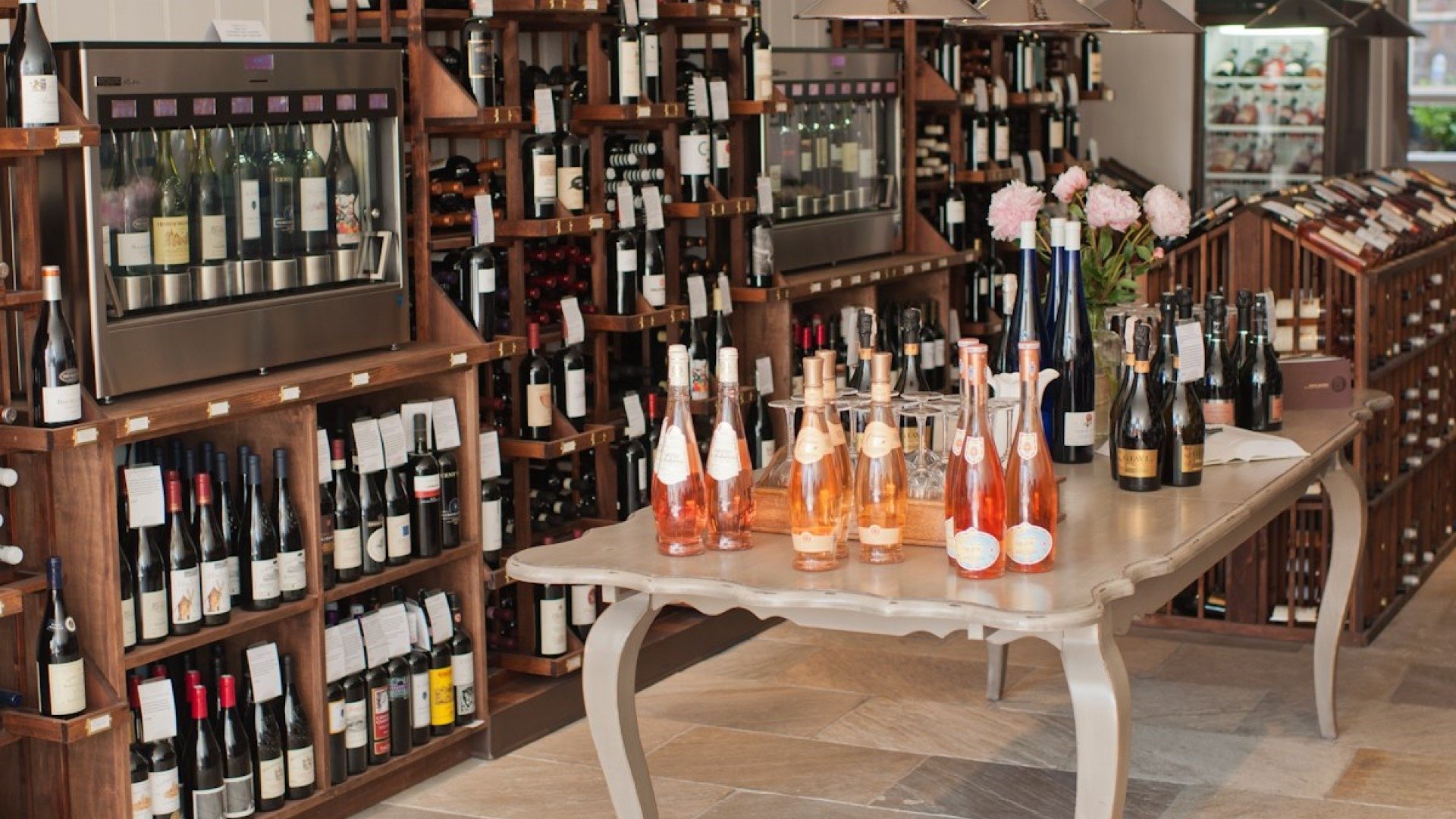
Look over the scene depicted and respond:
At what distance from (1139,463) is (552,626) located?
1.86m

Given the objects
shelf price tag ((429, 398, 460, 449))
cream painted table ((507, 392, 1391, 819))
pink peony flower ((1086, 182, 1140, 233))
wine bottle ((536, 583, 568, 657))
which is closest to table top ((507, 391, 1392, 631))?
cream painted table ((507, 392, 1391, 819))

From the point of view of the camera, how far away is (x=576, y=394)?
16.4 feet

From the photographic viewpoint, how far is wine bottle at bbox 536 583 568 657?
4.94m

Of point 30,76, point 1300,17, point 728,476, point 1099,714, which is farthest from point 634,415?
point 1300,17

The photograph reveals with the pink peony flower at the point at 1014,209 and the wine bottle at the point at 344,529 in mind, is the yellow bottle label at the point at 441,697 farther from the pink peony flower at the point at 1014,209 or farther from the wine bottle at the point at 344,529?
the pink peony flower at the point at 1014,209

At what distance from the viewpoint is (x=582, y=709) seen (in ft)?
16.6

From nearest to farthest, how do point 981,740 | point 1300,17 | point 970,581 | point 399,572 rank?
point 970,581
point 399,572
point 981,740
point 1300,17

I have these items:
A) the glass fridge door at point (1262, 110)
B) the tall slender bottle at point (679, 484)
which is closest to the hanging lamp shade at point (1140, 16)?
the tall slender bottle at point (679, 484)

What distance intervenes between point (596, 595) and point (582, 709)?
34cm

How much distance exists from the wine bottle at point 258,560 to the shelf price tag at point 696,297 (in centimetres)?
174

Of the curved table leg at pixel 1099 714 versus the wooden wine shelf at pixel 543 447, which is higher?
the wooden wine shelf at pixel 543 447

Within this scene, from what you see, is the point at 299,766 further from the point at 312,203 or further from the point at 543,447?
the point at 312,203

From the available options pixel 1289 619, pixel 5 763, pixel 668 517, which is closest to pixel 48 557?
pixel 5 763

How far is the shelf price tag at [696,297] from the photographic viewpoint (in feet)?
18.0
